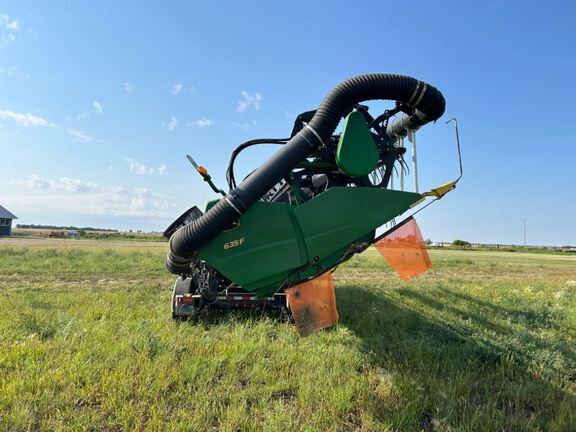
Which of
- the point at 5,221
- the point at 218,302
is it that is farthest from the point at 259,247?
the point at 5,221

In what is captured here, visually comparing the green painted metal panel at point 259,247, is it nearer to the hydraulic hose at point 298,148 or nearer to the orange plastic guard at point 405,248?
the hydraulic hose at point 298,148

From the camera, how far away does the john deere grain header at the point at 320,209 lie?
3.10 m

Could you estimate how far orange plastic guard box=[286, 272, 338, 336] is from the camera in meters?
3.58

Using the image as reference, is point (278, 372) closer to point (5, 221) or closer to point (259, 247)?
point (259, 247)

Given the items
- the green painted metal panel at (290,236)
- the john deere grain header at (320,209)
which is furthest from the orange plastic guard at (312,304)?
the green painted metal panel at (290,236)

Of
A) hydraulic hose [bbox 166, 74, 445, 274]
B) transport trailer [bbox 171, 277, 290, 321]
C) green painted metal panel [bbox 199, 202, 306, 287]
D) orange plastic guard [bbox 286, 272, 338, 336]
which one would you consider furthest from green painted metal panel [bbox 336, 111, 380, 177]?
transport trailer [bbox 171, 277, 290, 321]

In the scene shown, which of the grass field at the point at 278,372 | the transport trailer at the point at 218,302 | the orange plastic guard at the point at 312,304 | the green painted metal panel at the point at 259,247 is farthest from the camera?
the transport trailer at the point at 218,302

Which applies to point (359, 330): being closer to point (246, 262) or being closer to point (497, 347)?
point (497, 347)

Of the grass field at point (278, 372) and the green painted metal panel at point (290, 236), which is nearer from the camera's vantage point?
the grass field at point (278, 372)

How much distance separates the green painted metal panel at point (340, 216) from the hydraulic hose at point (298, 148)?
47 cm

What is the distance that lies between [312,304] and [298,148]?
64.3 inches

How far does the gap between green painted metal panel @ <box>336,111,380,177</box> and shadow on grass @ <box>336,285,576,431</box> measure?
2.13 m

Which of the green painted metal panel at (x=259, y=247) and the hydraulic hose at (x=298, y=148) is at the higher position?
the hydraulic hose at (x=298, y=148)

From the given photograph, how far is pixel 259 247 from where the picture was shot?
3205mm
